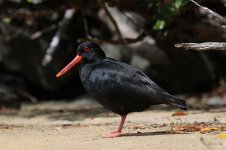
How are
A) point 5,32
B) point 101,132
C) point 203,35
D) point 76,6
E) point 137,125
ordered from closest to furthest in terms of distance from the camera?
point 101,132 → point 137,125 → point 76,6 → point 203,35 → point 5,32

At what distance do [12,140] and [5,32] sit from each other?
246 inches

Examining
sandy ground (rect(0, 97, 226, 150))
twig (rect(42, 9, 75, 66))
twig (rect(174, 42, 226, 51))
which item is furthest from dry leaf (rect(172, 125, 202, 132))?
twig (rect(42, 9, 75, 66))

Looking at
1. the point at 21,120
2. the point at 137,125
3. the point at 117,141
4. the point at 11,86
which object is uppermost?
the point at 117,141

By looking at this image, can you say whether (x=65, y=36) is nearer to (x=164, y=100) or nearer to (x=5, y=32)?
(x=5, y=32)

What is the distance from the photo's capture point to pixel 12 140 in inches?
225

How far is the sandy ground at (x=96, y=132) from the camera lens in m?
4.92

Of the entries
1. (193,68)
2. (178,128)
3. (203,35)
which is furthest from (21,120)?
(193,68)

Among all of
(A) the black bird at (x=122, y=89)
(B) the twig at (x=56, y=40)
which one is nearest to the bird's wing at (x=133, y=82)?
(A) the black bird at (x=122, y=89)

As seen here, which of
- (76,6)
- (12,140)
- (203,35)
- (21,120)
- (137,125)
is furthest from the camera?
(203,35)

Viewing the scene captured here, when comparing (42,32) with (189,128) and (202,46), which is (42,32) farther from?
(202,46)

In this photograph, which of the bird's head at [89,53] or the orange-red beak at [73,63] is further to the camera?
the orange-red beak at [73,63]

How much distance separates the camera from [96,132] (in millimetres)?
6324

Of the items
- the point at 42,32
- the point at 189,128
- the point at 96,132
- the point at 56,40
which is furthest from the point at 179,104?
the point at 42,32

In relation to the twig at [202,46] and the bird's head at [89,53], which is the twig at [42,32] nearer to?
the bird's head at [89,53]
